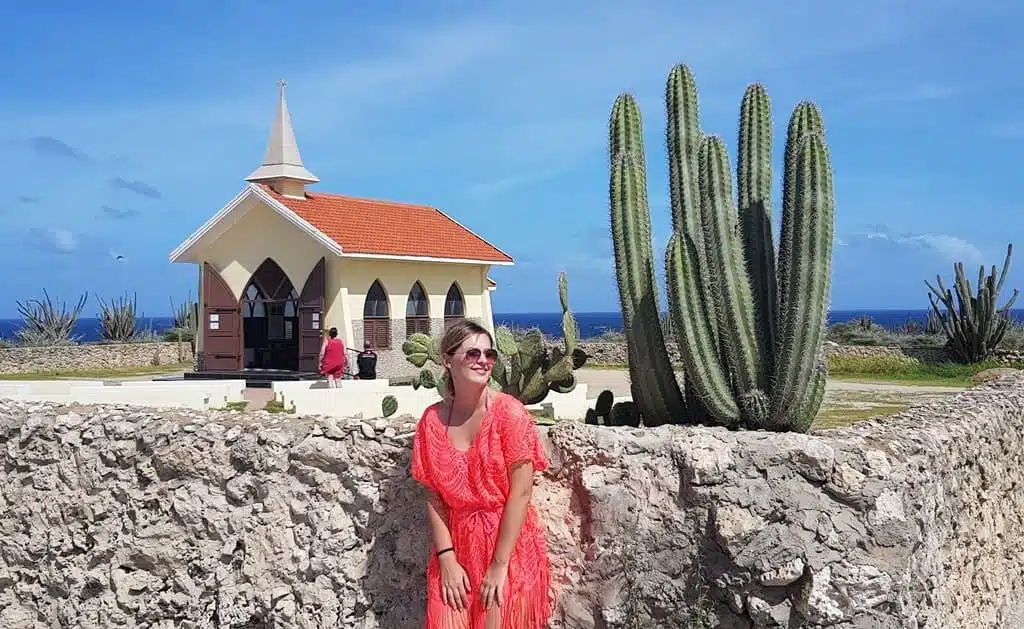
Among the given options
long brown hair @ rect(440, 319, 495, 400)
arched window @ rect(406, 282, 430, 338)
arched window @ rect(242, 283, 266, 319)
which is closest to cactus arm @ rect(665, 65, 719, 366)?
long brown hair @ rect(440, 319, 495, 400)

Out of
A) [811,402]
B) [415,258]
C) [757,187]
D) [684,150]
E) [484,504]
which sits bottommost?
[484,504]

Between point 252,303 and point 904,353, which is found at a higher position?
point 252,303

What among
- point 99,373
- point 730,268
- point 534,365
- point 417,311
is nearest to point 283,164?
point 417,311

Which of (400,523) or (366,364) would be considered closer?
(400,523)

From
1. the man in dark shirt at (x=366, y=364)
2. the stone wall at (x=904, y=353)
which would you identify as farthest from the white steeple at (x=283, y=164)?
the stone wall at (x=904, y=353)

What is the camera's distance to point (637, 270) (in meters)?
7.69

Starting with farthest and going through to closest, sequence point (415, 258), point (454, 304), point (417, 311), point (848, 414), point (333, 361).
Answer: point (454, 304)
point (417, 311)
point (415, 258)
point (333, 361)
point (848, 414)

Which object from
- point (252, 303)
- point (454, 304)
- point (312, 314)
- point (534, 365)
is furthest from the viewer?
point (454, 304)

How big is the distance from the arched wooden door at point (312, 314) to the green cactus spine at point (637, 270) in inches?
549

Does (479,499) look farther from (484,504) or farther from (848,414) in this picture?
(848,414)

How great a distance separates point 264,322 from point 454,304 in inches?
187

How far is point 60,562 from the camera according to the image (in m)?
6.00

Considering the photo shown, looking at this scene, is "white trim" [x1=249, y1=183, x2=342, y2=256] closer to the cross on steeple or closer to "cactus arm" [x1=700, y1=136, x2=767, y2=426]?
the cross on steeple

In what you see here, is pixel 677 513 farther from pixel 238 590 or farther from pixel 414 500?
pixel 238 590
